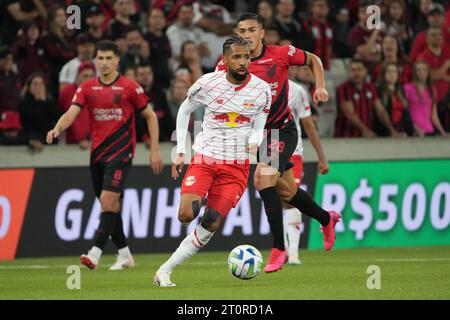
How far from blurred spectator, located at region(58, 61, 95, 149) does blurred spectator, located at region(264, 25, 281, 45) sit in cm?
246

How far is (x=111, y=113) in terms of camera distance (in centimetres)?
1342

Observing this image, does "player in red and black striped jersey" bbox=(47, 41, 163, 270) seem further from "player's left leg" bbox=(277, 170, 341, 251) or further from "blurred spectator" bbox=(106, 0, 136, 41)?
"blurred spectator" bbox=(106, 0, 136, 41)

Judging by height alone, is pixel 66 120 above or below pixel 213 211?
above

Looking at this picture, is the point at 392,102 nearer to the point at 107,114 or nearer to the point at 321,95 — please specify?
the point at 107,114

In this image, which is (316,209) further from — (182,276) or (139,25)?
(139,25)

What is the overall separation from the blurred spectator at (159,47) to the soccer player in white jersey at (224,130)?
6.76 metres

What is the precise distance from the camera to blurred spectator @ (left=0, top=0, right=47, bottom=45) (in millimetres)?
17297

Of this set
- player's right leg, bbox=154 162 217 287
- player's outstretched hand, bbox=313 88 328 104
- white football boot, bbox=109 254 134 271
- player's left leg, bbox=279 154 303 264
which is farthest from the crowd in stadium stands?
player's right leg, bbox=154 162 217 287

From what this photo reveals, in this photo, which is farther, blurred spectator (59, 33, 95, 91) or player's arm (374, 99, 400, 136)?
player's arm (374, 99, 400, 136)

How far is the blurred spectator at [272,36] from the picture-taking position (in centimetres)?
1650

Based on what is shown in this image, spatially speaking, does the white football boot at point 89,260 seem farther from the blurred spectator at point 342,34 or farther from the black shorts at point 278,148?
the blurred spectator at point 342,34

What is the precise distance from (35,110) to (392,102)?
221 inches

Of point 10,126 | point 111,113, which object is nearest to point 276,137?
point 111,113

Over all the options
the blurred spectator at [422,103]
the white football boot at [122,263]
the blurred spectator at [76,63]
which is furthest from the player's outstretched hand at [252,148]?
the blurred spectator at [422,103]
